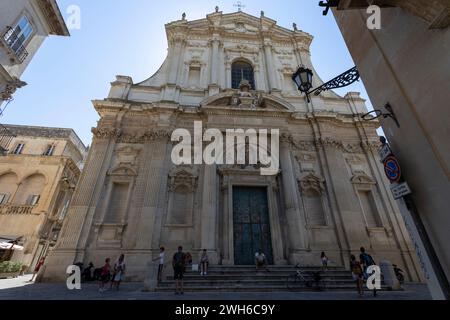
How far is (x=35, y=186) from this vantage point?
70.8ft

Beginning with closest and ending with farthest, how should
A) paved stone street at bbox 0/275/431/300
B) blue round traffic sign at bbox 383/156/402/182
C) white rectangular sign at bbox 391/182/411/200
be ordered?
white rectangular sign at bbox 391/182/411/200 < blue round traffic sign at bbox 383/156/402/182 < paved stone street at bbox 0/275/431/300

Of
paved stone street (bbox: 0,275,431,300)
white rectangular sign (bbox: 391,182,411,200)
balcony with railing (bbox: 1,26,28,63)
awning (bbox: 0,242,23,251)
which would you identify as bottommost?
paved stone street (bbox: 0,275,431,300)

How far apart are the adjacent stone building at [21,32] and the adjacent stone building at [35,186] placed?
38.8 feet

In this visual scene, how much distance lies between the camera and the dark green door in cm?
1170

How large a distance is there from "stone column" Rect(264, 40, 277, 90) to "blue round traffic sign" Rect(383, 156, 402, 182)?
13548 mm

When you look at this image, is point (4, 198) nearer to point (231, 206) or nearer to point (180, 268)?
point (231, 206)

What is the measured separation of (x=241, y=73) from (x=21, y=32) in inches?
548

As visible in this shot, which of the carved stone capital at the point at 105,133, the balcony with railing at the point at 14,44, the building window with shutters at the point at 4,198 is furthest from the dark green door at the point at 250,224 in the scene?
the building window with shutters at the point at 4,198

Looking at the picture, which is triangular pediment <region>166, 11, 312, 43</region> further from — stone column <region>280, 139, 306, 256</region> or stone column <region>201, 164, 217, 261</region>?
stone column <region>201, 164, 217, 261</region>

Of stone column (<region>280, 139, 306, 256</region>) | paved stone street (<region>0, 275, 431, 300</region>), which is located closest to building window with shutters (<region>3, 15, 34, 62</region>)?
paved stone street (<region>0, 275, 431, 300</region>)

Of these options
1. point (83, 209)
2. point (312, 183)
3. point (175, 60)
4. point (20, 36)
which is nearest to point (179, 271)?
point (83, 209)

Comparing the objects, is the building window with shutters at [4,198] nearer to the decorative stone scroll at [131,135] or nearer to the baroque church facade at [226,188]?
the decorative stone scroll at [131,135]

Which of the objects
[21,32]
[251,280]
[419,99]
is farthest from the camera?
[21,32]

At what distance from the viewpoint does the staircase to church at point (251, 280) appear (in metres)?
7.97
